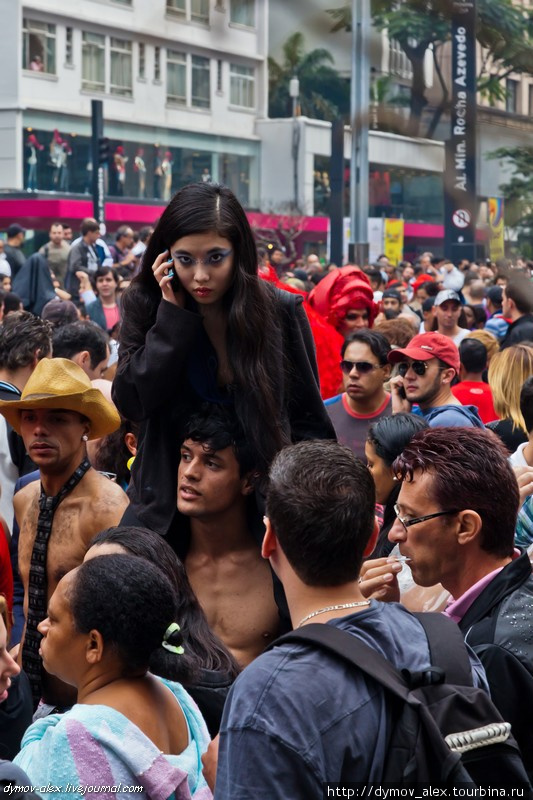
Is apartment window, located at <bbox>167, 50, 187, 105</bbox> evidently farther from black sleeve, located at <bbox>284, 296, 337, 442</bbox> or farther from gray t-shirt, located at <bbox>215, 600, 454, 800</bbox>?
black sleeve, located at <bbox>284, 296, 337, 442</bbox>

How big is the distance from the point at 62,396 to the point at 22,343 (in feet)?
3.91

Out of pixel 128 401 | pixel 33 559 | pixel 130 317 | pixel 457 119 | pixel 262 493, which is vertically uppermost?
pixel 457 119

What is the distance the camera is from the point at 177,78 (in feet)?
6.07

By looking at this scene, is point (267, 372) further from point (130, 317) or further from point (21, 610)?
point (21, 610)

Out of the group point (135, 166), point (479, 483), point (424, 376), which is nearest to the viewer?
point (479, 483)

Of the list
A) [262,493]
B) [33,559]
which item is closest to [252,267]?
[262,493]

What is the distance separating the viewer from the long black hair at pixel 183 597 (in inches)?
113

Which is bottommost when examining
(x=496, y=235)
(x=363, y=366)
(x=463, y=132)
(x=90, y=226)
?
(x=363, y=366)

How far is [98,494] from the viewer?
3854 mm

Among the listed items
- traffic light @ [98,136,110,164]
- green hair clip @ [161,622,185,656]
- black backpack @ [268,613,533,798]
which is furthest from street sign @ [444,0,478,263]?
traffic light @ [98,136,110,164]

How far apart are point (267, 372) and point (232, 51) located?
1797 mm

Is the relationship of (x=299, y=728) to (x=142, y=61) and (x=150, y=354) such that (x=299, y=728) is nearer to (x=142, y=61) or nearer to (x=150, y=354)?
(x=142, y=61)

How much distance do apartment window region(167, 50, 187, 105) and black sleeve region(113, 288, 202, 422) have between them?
1.13 m

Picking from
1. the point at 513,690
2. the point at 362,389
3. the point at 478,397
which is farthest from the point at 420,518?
the point at 478,397
